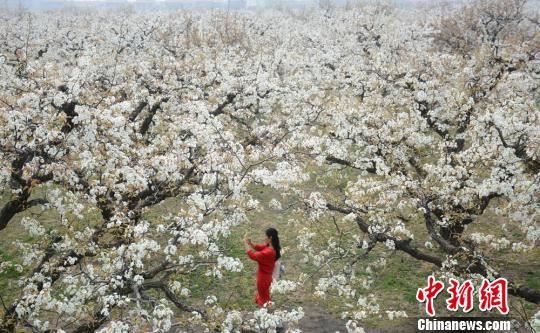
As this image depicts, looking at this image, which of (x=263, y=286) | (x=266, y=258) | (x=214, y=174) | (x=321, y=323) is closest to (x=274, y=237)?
(x=266, y=258)

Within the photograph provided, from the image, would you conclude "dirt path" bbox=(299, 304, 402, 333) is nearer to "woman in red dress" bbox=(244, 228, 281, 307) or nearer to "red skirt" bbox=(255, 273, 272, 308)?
"red skirt" bbox=(255, 273, 272, 308)

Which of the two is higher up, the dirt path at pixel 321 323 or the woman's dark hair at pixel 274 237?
the woman's dark hair at pixel 274 237

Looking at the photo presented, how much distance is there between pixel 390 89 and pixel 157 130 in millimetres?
10327

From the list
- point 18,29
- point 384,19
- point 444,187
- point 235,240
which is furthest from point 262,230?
point 18,29

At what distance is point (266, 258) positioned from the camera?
403 inches

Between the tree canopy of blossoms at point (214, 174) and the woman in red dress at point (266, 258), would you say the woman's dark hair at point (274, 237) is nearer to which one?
the woman in red dress at point (266, 258)

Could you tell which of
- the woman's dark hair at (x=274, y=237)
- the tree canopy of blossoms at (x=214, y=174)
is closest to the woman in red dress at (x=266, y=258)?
the woman's dark hair at (x=274, y=237)

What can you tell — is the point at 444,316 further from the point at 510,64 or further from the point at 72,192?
the point at 72,192

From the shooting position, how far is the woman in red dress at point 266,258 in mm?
10188

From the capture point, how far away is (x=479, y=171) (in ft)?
41.6

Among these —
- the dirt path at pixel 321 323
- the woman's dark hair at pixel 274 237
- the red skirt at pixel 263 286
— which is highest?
the woman's dark hair at pixel 274 237

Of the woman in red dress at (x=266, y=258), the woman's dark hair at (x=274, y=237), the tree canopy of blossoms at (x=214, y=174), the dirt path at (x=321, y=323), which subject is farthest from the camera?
the dirt path at (x=321, y=323)

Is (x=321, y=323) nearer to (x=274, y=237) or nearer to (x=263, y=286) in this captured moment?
(x=263, y=286)

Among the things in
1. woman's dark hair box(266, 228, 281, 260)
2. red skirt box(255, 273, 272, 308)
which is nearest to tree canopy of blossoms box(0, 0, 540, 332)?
red skirt box(255, 273, 272, 308)
